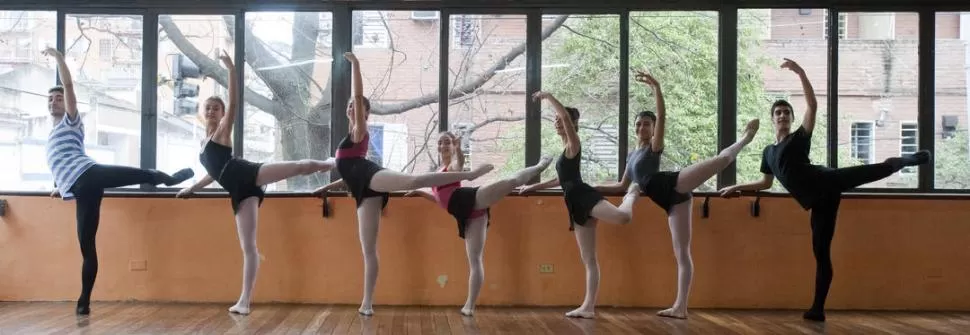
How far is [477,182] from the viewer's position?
525 cm

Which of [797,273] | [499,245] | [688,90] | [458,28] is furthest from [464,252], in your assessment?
[797,273]

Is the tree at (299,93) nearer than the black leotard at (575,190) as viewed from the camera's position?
No

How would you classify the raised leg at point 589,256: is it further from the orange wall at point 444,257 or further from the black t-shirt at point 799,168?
the black t-shirt at point 799,168

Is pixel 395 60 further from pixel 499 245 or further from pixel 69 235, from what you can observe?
pixel 69 235

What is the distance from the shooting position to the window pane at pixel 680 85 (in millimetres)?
5203

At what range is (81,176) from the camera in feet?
14.3

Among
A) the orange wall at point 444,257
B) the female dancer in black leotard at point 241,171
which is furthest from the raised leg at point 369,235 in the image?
the orange wall at point 444,257

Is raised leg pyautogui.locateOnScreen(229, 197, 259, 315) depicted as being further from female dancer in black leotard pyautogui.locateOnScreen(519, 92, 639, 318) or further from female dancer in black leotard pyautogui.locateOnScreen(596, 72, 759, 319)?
female dancer in black leotard pyautogui.locateOnScreen(596, 72, 759, 319)

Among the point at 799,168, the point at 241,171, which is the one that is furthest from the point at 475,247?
the point at 799,168

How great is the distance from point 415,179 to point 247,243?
1198 millimetres

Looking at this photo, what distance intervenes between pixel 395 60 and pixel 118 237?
7.48 feet

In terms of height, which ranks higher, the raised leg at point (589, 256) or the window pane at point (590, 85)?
the window pane at point (590, 85)

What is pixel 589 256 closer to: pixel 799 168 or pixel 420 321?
→ pixel 420 321

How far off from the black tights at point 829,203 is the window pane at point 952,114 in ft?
4.11
